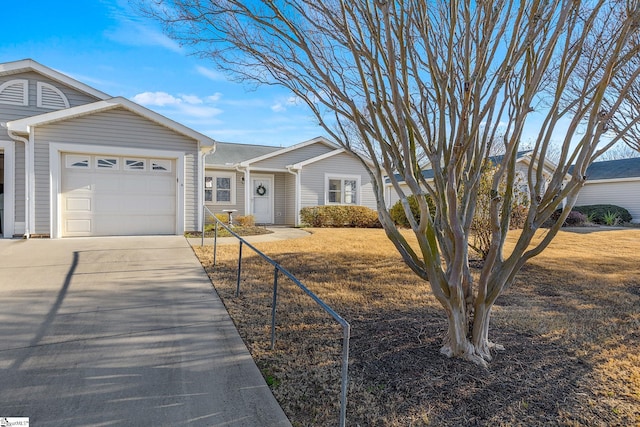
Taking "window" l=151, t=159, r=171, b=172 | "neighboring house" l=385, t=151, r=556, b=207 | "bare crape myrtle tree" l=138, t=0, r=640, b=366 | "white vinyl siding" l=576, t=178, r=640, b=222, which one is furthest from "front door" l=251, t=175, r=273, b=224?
"white vinyl siding" l=576, t=178, r=640, b=222

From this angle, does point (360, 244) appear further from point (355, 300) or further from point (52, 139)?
point (52, 139)

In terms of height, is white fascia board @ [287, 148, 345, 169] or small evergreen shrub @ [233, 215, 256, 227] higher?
white fascia board @ [287, 148, 345, 169]

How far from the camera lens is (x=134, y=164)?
9.46 meters

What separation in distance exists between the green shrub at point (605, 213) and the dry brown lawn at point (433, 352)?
49.7ft

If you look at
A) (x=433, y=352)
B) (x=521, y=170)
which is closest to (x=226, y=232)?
(x=433, y=352)

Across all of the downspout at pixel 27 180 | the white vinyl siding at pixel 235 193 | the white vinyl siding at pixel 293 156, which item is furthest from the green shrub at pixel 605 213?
the downspout at pixel 27 180

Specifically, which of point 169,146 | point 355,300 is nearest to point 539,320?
point 355,300

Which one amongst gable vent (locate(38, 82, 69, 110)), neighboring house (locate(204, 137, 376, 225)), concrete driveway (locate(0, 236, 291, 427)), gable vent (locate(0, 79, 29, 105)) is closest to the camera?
concrete driveway (locate(0, 236, 291, 427))

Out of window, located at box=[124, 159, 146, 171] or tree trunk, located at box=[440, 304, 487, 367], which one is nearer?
tree trunk, located at box=[440, 304, 487, 367]

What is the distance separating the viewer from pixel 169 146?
31.8 ft

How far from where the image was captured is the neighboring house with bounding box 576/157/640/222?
1911 cm

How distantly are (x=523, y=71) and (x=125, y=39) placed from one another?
18.5ft

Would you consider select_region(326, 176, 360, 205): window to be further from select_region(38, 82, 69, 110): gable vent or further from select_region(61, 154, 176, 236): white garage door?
select_region(38, 82, 69, 110): gable vent

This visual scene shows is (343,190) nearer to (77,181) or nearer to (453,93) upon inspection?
(77,181)
